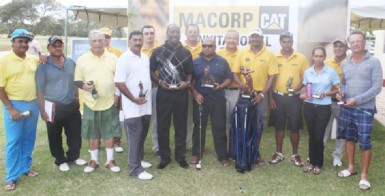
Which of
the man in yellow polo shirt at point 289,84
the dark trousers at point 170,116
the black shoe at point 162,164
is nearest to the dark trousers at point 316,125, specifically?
the man in yellow polo shirt at point 289,84

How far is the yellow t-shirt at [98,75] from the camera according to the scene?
4230 millimetres

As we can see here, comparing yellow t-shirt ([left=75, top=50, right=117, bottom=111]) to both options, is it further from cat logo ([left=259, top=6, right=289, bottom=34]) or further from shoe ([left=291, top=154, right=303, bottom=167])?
cat logo ([left=259, top=6, right=289, bottom=34])

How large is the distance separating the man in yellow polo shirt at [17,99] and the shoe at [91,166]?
77cm

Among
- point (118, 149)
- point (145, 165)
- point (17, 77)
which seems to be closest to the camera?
point (17, 77)

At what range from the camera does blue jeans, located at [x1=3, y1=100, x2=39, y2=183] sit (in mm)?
4020

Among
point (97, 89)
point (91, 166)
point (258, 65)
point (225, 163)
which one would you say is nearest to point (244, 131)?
point (225, 163)

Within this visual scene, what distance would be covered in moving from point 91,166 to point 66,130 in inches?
22.4

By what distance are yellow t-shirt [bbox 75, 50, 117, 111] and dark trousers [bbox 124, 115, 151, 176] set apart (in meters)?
0.40

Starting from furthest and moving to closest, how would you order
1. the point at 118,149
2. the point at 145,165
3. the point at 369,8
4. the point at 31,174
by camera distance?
the point at 369,8 < the point at 118,149 < the point at 145,165 < the point at 31,174

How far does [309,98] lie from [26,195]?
3.39m

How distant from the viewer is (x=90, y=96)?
14.2ft

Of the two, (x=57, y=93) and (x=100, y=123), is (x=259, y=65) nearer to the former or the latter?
(x=100, y=123)

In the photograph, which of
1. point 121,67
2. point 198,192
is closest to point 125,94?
point 121,67

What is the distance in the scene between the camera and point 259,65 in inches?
182
